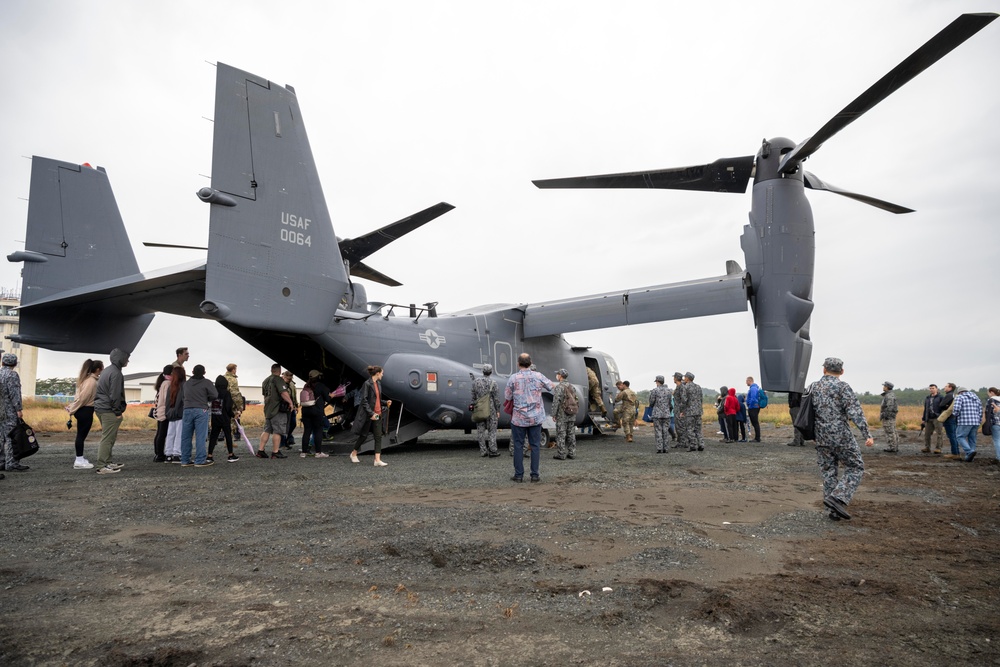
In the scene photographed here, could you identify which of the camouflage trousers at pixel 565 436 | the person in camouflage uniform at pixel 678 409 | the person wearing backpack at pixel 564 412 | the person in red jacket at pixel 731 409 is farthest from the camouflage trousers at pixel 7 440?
the person in red jacket at pixel 731 409

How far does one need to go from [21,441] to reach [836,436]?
1021 centimetres

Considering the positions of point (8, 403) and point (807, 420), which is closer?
point (807, 420)

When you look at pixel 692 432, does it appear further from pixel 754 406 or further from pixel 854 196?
pixel 854 196

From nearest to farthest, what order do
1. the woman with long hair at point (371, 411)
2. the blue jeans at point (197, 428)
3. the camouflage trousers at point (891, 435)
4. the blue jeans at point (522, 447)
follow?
the blue jeans at point (522, 447)
the blue jeans at point (197, 428)
the woman with long hair at point (371, 411)
the camouflage trousers at point (891, 435)

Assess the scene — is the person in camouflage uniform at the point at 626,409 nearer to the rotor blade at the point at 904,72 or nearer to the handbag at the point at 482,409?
the handbag at the point at 482,409

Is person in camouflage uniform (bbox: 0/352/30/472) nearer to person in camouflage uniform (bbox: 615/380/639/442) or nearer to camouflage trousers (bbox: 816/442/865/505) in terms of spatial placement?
camouflage trousers (bbox: 816/442/865/505)

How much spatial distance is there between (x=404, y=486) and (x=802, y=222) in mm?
9695

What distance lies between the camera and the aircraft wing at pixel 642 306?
1185cm

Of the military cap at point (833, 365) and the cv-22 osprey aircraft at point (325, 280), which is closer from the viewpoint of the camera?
the military cap at point (833, 365)

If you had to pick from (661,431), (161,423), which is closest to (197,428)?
(161,423)

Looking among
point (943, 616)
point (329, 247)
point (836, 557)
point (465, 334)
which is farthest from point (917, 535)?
point (465, 334)

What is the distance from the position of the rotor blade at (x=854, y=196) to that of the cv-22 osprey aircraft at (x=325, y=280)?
5 centimetres

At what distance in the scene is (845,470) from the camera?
208 inches

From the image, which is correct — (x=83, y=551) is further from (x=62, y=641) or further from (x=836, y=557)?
(x=836, y=557)
